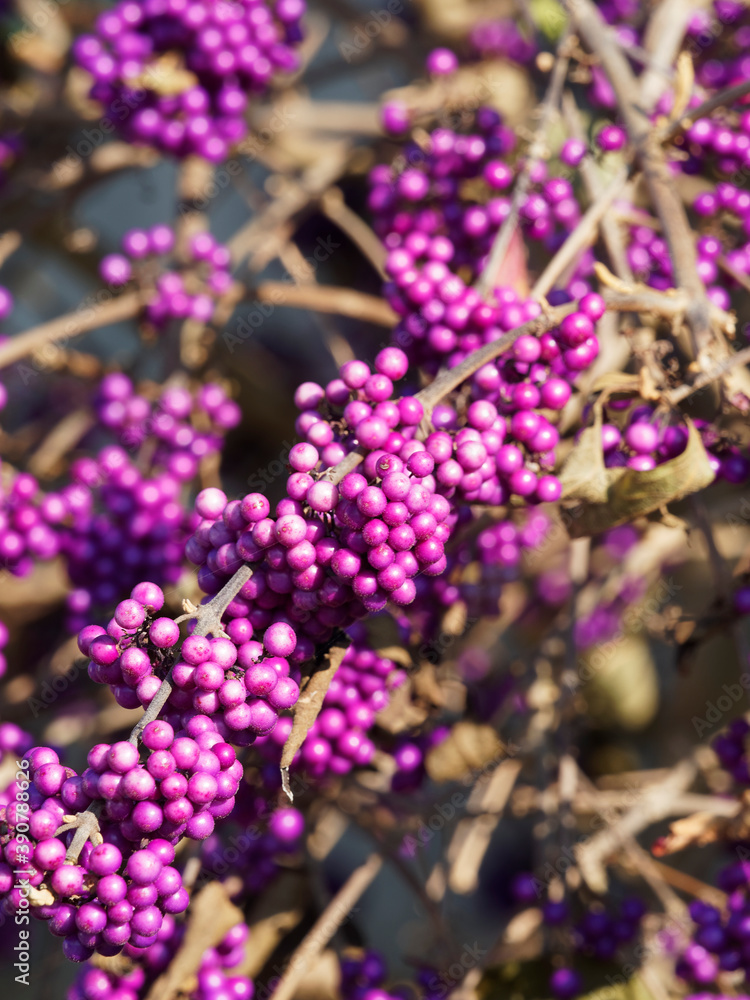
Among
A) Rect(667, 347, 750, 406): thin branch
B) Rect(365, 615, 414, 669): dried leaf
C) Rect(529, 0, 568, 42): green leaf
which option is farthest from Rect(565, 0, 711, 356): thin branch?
Rect(365, 615, 414, 669): dried leaf

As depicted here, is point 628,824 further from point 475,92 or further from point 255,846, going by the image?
point 475,92

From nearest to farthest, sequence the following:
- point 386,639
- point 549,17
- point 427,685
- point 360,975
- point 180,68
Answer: point 386,639, point 427,685, point 360,975, point 180,68, point 549,17

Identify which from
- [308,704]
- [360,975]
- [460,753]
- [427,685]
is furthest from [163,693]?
[360,975]

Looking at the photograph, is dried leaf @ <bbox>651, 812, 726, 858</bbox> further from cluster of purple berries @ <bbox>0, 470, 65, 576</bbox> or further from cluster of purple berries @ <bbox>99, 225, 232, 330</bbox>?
cluster of purple berries @ <bbox>99, 225, 232, 330</bbox>

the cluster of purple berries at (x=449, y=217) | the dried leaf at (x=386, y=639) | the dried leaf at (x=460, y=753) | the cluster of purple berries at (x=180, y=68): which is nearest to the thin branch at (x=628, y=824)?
the dried leaf at (x=460, y=753)

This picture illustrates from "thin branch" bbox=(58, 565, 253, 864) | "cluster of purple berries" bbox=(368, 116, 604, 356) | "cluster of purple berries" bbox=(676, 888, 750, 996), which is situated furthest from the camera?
"cluster of purple berries" bbox=(676, 888, 750, 996)
